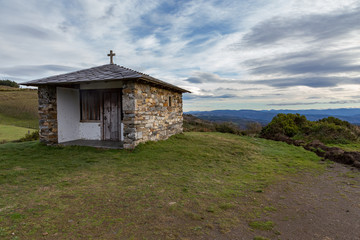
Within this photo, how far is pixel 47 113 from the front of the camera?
9.18 metres


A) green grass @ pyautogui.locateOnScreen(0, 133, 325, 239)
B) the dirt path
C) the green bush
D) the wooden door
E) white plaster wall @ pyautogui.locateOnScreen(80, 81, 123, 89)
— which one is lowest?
the dirt path

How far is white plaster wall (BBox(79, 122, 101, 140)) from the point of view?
10264 mm

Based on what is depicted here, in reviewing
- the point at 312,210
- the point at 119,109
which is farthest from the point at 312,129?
the point at 119,109

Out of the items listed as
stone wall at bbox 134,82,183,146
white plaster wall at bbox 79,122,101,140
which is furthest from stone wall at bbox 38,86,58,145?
stone wall at bbox 134,82,183,146

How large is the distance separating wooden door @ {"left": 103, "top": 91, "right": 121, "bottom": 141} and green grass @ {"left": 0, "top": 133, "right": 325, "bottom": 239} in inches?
67.7

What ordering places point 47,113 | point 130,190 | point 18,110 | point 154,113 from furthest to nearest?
point 18,110 → point 154,113 → point 47,113 → point 130,190

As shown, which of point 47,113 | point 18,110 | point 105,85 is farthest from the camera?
point 18,110

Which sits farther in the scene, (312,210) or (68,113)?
(68,113)

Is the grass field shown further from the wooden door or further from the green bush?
the green bush

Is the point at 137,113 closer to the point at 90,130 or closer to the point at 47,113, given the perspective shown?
the point at 90,130

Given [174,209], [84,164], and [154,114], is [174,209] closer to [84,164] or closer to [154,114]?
[84,164]

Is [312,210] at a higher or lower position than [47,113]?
lower

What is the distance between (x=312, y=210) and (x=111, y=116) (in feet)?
28.5

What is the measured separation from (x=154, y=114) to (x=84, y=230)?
7.04 m
